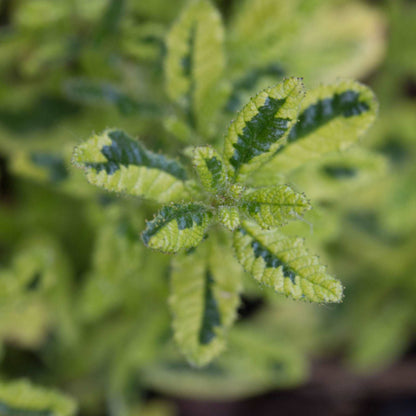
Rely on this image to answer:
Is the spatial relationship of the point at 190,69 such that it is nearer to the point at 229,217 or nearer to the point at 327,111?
the point at 327,111

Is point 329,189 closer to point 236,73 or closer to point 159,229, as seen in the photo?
point 236,73

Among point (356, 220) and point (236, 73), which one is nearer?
point (236, 73)

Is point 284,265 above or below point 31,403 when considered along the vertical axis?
above

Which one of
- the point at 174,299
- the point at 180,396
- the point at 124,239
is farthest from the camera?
the point at 180,396

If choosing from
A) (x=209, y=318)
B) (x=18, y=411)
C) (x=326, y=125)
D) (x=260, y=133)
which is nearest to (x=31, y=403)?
(x=18, y=411)

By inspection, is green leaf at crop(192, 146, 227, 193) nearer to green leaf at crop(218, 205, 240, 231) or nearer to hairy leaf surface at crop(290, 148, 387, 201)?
green leaf at crop(218, 205, 240, 231)

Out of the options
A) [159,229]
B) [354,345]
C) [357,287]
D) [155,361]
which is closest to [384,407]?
[354,345]
